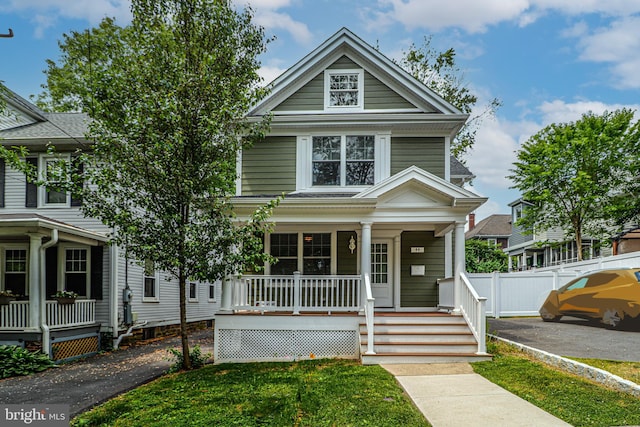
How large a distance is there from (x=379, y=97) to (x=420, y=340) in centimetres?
635

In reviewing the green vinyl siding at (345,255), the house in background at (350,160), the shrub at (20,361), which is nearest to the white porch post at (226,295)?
the house in background at (350,160)

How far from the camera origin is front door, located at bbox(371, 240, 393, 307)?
1213cm

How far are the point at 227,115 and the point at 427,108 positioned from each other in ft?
18.7

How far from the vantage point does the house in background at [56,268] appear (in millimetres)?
10961

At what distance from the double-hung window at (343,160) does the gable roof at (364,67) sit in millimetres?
1492

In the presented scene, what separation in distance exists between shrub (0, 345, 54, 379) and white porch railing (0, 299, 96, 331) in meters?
0.63

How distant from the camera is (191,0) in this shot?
41.8ft

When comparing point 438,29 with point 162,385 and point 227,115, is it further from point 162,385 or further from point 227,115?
point 162,385

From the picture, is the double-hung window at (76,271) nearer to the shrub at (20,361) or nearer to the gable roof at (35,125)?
the shrub at (20,361)

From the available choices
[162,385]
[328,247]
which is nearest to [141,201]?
[162,385]

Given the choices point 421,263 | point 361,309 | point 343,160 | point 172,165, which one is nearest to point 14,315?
point 172,165

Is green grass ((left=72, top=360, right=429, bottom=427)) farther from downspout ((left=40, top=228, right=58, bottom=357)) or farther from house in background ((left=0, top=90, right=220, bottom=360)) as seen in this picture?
house in background ((left=0, top=90, right=220, bottom=360))

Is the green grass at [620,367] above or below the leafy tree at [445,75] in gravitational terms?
below

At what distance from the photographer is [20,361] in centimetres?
1019
